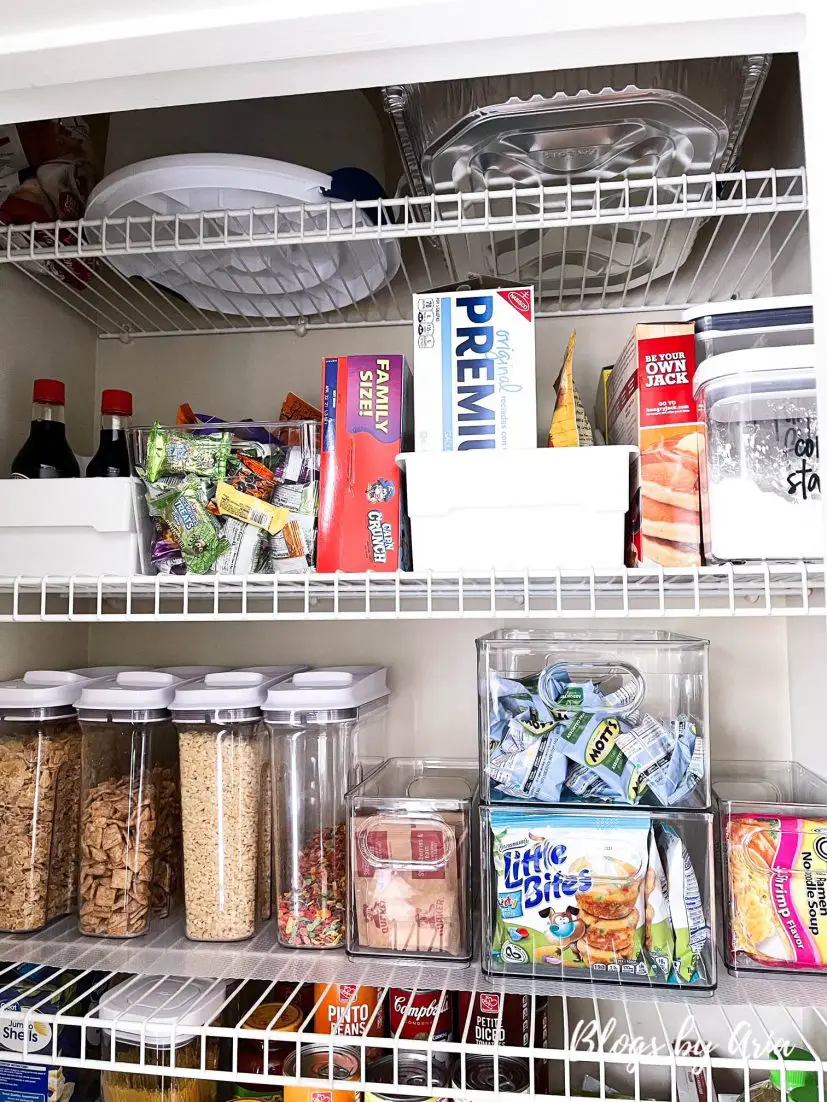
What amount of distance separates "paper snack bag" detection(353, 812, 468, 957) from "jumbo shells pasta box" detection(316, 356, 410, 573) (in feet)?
0.98

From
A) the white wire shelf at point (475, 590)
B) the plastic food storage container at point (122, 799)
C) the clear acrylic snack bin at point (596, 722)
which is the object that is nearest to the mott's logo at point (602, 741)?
the clear acrylic snack bin at point (596, 722)

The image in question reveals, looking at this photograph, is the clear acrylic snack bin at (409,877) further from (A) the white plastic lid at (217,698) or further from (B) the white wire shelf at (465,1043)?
(A) the white plastic lid at (217,698)

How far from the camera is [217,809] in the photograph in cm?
100

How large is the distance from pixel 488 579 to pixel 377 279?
1.66ft

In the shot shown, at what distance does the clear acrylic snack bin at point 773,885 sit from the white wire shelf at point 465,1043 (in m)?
0.07

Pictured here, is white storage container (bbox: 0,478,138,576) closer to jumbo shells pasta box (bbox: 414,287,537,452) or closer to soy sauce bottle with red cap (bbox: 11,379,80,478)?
soy sauce bottle with red cap (bbox: 11,379,80,478)

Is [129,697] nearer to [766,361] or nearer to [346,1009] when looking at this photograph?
[346,1009]

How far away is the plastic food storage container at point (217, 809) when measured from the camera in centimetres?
99

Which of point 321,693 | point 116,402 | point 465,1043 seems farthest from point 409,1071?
point 116,402

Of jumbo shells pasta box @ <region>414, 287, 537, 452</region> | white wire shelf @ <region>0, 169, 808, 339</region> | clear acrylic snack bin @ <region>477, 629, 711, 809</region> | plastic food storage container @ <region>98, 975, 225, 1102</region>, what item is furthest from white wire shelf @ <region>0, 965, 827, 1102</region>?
white wire shelf @ <region>0, 169, 808, 339</region>

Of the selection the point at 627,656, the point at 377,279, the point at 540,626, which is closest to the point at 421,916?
the point at 627,656

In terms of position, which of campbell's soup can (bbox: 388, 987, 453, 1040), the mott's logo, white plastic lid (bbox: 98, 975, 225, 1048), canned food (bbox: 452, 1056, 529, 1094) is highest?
the mott's logo

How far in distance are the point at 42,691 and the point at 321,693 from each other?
0.34 meters

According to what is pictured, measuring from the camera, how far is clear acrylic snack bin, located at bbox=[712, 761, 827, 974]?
0.88 meters
